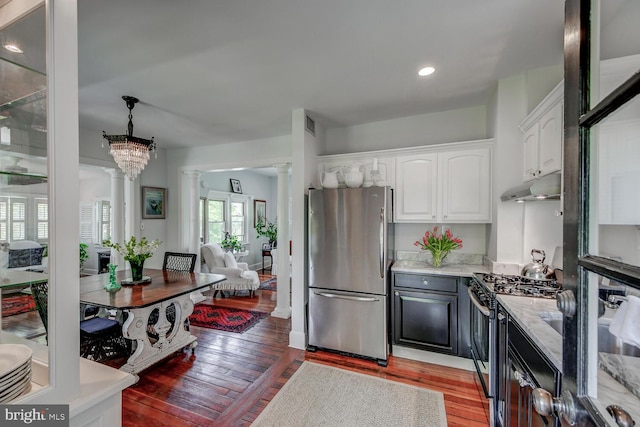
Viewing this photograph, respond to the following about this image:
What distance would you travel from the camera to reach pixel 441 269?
2.75 meters

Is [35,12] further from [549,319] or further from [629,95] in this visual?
[549,319]

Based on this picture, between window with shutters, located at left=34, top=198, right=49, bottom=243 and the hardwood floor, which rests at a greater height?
window with shutters, located at left=34, top=198, right=49, bottom=243

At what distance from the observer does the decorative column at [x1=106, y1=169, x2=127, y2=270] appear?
425 cm

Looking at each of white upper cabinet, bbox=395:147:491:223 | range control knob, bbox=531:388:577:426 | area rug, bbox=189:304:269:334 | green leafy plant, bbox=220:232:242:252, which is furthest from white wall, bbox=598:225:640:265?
green leafy plant, bbox=220:232:242:252

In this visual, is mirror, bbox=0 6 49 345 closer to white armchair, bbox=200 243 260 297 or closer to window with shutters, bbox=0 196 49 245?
window with shutters, bbox=0 196 49 245

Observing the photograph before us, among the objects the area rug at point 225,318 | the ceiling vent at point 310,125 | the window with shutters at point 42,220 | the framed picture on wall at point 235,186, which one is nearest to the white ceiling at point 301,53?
the ceiling vent at point 310,125

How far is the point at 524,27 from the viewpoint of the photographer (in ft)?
5.83

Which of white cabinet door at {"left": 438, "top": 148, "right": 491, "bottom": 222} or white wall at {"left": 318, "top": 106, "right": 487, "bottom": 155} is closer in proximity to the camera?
white cabinet door at {"left": 438, "top": 148, "right": 491, "bottom": 222}

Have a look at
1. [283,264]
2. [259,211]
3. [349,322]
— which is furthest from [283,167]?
[259,211]

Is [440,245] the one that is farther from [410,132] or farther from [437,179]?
[410,132]

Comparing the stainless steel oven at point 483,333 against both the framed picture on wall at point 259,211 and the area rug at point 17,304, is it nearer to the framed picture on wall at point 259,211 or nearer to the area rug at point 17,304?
the area rug at point 17,304

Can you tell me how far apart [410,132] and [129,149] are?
3.11 meters

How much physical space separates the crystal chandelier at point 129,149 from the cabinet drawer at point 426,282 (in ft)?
9.58

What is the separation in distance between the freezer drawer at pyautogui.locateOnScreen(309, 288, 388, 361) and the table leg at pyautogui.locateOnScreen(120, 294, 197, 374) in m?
1.39
